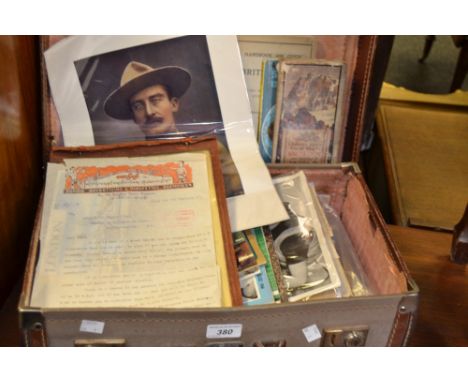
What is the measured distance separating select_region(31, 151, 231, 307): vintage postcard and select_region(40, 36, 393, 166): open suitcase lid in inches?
2.9

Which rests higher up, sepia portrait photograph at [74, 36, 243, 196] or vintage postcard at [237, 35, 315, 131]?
vintage postcard at [237, 35, 315, 131]

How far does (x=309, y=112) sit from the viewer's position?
2.49ft

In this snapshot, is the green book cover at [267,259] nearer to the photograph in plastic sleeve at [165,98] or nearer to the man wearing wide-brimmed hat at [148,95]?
the photograph in plastic sleeve at [165,98]

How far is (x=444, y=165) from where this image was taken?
1.15m

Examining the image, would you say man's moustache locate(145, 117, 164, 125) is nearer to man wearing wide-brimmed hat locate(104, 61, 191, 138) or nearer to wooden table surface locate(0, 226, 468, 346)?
man wearing wide-brimmed hat locate(104, 61, 191, 138)

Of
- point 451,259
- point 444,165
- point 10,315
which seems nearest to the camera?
point 10,315

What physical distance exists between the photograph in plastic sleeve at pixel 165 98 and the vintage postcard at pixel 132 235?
5 centimetres

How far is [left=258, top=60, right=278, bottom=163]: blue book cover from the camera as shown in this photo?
73cm

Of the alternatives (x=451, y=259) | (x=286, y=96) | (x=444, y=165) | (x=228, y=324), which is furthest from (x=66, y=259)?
(x=444, y=165)

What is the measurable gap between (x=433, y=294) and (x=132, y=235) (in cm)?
42

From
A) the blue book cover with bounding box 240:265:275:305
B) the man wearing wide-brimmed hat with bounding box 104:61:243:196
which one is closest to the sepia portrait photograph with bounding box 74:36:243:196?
the man wearing wide-brimmed hat with bounding box 104:61:243:196

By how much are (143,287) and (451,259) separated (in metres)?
0.46

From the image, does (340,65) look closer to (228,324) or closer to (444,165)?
(228,324)

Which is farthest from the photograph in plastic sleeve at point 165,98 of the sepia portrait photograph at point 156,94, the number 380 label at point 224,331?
the number 380 label at point 224,331
